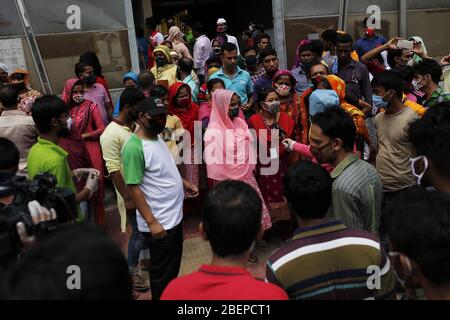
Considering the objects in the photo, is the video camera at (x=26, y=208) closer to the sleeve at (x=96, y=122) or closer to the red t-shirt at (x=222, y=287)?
the red t-shirt at (x=222, y=287)

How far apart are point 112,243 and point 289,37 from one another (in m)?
7.04

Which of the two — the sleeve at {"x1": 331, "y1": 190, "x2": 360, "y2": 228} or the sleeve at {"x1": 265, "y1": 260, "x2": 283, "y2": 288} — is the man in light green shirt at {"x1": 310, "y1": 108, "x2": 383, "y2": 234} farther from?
the sleeve at {"x1": 265, "y1": 260, "x2": 283, "y2": 288}

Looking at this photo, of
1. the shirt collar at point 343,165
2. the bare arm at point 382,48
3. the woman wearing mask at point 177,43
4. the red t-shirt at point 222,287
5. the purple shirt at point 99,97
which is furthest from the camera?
the woman wearing mask at point 177,43

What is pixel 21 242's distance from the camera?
6.13 feet

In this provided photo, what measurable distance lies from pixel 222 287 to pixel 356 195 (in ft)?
3.83

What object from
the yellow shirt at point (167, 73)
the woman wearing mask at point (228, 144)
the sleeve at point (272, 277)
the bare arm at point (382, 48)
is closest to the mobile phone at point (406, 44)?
the bare arm at point (382, 48)

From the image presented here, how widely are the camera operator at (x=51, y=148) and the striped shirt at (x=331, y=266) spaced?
1715mm

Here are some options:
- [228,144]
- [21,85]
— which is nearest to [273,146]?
[228,144]

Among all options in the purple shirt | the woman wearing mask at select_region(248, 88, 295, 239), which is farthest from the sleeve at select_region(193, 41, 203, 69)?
the woman wearing mask at select_region(248, 88, 295, 239)

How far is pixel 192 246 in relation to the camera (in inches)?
184

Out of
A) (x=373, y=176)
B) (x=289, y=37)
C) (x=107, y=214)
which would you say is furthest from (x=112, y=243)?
(x=289, y=37)

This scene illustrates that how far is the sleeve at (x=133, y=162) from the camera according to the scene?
289 centimetres

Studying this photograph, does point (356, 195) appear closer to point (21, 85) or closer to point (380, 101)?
point (380, 101)

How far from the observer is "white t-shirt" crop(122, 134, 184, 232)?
2.90 meters
